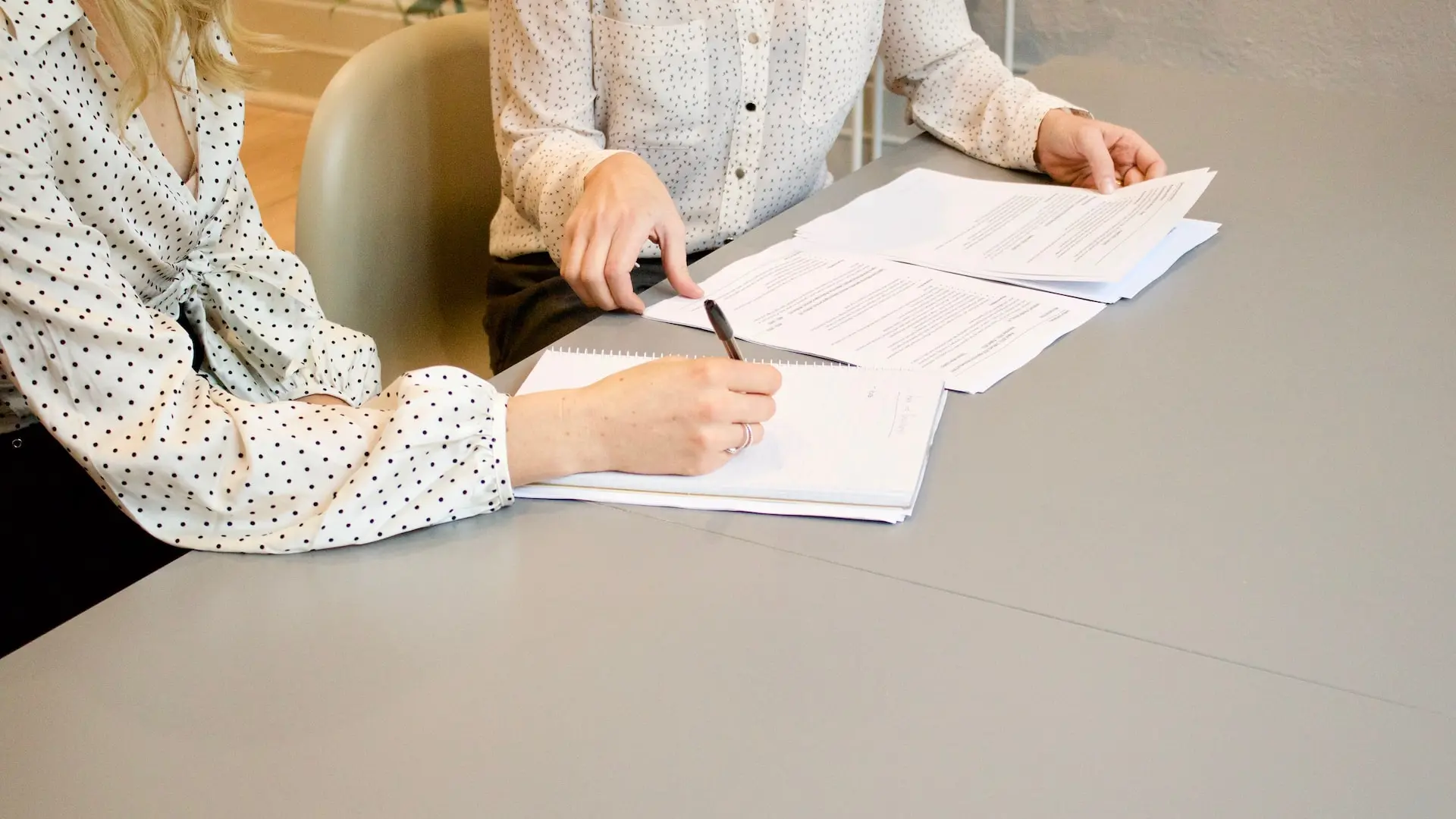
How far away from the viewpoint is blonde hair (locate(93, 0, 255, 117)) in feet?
2.97

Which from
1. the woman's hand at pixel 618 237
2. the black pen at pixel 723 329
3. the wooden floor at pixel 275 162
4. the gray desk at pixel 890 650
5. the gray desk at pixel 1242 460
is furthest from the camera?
the wooden floor at pixel 275 162

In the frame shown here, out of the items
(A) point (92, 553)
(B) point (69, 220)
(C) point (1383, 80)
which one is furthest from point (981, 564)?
(C) point (1383, 80)

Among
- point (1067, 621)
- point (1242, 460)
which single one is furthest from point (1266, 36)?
point (1067, 621)

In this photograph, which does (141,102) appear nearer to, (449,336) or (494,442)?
(494,442)

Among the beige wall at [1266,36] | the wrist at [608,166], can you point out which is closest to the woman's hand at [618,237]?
the wrist at [608,166]

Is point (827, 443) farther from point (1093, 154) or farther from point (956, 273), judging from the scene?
point (1093, 154)

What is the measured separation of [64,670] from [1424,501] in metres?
0.80

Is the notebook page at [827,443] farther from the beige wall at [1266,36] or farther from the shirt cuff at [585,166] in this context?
the beige wall at [1266,36]

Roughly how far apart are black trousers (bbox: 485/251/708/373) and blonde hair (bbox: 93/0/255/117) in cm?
35

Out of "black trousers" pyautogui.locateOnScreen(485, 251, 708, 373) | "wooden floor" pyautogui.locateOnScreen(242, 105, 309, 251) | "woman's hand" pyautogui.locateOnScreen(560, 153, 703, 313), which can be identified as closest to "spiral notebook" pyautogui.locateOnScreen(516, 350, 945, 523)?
"woman's hand" pyautogui.locateOnScreen(560, 153, 703, 313)

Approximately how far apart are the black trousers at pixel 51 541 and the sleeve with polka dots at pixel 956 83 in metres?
0.94

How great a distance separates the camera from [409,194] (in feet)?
4.43

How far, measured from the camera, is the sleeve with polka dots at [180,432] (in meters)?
0.77

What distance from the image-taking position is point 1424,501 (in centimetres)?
77
